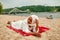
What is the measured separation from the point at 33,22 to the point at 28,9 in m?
2.11

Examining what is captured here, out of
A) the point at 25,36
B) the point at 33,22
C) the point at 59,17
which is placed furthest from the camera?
the point at 59,17

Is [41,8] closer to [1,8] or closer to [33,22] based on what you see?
[1,8]

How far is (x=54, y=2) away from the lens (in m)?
6.38

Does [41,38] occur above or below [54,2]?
below

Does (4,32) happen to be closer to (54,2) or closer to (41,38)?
(41,38)

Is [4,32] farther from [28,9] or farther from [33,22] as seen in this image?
[28,9]

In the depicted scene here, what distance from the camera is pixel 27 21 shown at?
13.8 ft

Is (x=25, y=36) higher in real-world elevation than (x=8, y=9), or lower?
lower

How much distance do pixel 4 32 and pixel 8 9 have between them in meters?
2.47

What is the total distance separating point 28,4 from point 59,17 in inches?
37.7

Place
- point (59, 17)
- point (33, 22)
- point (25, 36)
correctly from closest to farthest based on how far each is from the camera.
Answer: point (25, 36)
point (33, 22)
point (59, 17)

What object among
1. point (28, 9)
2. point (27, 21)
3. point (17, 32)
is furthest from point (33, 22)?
point (28, 9)

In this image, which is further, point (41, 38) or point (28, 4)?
point (28, 4)

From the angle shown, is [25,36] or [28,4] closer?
[25,36]
